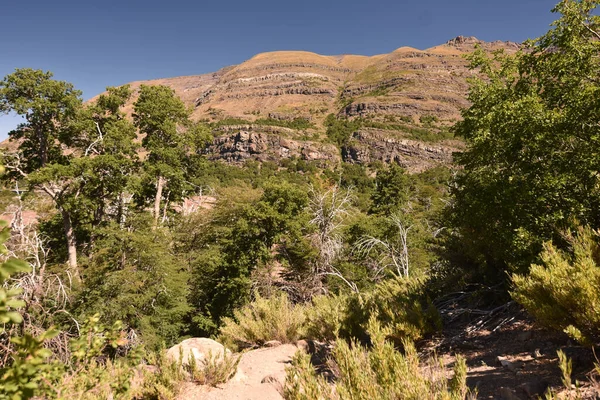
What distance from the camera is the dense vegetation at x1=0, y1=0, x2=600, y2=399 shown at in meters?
2.87

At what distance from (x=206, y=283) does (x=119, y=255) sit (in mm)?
4839

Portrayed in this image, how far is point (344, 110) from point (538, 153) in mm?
135536

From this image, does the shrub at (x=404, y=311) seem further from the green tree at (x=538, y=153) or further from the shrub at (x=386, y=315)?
the green tree at (x=538, y=153)

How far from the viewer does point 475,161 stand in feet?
21.9

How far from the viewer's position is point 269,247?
15.2m

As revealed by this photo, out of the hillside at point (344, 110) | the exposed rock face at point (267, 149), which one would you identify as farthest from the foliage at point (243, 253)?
the exposed rock face at point (267, 149)

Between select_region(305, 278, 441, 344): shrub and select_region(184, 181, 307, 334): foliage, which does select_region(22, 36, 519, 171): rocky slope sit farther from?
select_region(305, 278, 441, 344): shrub

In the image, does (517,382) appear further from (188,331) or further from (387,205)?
(387,205)

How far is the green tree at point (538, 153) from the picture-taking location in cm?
468

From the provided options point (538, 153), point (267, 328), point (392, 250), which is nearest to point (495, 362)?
point (538, 153)

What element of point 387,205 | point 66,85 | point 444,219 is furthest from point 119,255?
point 387,205

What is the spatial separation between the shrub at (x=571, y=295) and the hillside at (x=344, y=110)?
264ft

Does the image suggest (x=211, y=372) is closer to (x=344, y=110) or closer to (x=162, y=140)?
(x=162, y=140)

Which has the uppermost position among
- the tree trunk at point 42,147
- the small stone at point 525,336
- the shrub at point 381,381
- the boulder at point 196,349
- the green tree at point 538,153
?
the tree trunk at point 42,147
